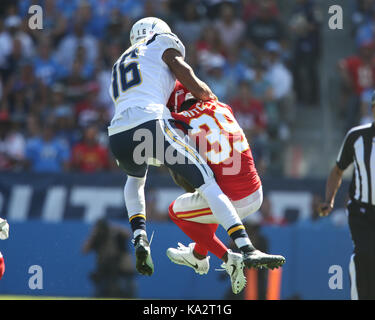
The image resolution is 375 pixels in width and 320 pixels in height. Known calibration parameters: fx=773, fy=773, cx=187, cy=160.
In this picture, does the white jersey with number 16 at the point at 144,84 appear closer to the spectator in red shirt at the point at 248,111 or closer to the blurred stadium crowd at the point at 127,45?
the blurred stadium crowd at the point at 127,45

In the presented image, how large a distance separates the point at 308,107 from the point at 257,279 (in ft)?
15.3

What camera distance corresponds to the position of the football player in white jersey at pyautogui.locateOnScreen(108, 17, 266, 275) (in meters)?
5.99

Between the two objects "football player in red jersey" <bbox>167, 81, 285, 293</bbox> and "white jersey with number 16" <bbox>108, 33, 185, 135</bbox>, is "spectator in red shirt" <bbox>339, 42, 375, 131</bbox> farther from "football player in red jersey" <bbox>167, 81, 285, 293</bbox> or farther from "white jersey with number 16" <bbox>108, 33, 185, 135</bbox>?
"white jersey with number 16" <bbox>108, 33, 185, 135</bbox>

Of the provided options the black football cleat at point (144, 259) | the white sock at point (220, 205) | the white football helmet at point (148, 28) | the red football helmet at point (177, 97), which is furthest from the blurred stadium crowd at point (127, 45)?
the white sock at point (220, 205)

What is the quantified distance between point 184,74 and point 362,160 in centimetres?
181

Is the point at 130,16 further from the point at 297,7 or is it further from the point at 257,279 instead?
the point at 257,279

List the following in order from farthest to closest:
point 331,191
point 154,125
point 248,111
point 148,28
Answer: point 248,111 → point 331,191 → point 148,28 → point 154,125

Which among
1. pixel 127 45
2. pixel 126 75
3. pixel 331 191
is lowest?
pixel 331 191

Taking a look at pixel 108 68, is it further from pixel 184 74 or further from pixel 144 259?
pixel 144 259

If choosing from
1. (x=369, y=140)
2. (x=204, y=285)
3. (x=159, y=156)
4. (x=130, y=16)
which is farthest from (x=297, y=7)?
(x=159, y=156)

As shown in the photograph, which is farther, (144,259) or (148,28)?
(148,28)

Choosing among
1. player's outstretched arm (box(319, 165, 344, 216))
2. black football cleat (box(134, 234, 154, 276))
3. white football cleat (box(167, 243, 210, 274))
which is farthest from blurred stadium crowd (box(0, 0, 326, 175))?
black football cleat (box(134, 234, 154, 276))

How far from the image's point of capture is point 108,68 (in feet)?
43.4

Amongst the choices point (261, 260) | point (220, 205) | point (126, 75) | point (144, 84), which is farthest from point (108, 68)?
point (261, 260)
